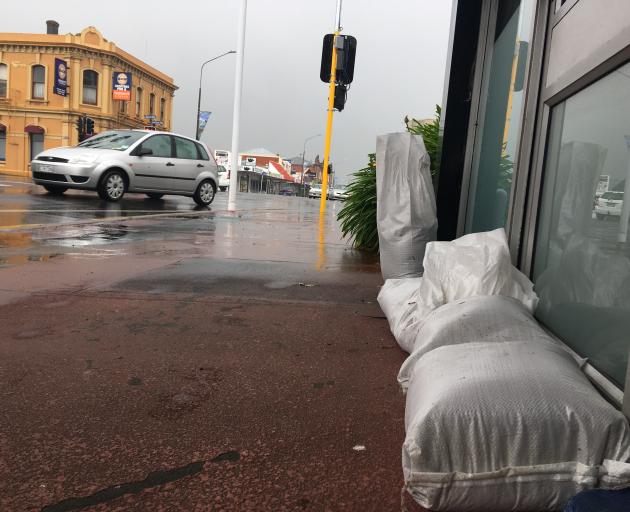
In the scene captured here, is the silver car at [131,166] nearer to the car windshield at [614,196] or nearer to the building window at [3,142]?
the car windshield at [614,196]

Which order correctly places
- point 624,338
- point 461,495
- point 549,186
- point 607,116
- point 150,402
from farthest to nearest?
1. point 549,186
2. point 607,116
3. point 150,402
4. point 624,338
5. point 461,495

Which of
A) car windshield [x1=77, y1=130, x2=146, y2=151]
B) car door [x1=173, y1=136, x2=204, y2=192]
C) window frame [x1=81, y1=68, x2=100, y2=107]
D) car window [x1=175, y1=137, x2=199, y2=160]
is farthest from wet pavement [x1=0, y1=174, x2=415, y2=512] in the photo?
window frame [x1=81, y1=68, x2=100, y2=107]

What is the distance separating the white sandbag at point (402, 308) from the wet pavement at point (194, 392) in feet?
0.32

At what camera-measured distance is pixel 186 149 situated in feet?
41.1

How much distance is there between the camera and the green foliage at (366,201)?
18.5 ft

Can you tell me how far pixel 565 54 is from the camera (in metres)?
2.45

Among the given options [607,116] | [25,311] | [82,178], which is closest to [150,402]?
[25,311]

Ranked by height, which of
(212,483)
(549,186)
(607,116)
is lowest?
(212,483)

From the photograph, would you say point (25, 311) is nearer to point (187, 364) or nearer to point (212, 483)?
point (187, 364)

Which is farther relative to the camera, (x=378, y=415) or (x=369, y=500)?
(x=378, y=415)

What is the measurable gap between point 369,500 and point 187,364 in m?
1.08

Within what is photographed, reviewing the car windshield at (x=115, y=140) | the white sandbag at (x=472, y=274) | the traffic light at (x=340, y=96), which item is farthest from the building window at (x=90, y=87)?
the white sandbag at (x=472, y=274)

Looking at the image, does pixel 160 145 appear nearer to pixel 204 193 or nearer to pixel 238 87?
pixel 204 193

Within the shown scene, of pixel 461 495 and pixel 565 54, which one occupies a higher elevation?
pixel 565 54
